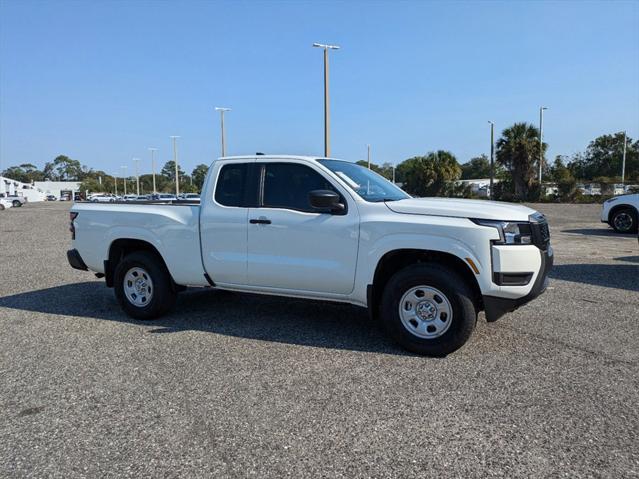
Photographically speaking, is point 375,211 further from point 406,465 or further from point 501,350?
point 406,465

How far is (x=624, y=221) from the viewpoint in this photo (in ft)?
52.2

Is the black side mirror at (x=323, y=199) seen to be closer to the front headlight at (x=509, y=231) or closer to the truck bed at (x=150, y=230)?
the front headlight at (x=509, y=231)

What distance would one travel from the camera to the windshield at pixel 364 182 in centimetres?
513

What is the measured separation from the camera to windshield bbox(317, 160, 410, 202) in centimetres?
513

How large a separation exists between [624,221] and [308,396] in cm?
1557

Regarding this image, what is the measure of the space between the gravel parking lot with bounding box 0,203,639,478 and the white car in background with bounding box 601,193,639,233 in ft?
35.2

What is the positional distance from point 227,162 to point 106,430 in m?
3.21

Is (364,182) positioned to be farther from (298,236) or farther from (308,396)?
(308,396)

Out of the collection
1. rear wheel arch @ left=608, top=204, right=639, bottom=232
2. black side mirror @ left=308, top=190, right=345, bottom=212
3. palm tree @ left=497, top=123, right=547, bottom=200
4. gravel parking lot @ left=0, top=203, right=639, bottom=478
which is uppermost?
palm tree @ left=497, top=123, right=547, bottom=200

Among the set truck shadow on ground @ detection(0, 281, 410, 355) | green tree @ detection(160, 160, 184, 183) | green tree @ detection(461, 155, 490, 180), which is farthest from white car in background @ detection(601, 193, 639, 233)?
green tree @ detection(160, 160, 184, 183)

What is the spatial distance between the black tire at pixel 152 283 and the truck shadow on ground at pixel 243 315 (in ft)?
0.42

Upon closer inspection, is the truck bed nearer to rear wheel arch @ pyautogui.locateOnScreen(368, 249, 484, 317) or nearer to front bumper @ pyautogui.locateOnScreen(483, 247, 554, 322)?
rear wheel arch @ pyautogui.locateOnScreen(368, 249, 484, 317)

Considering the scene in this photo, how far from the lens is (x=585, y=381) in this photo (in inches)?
159

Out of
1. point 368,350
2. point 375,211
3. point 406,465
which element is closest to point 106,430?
point 406,465
